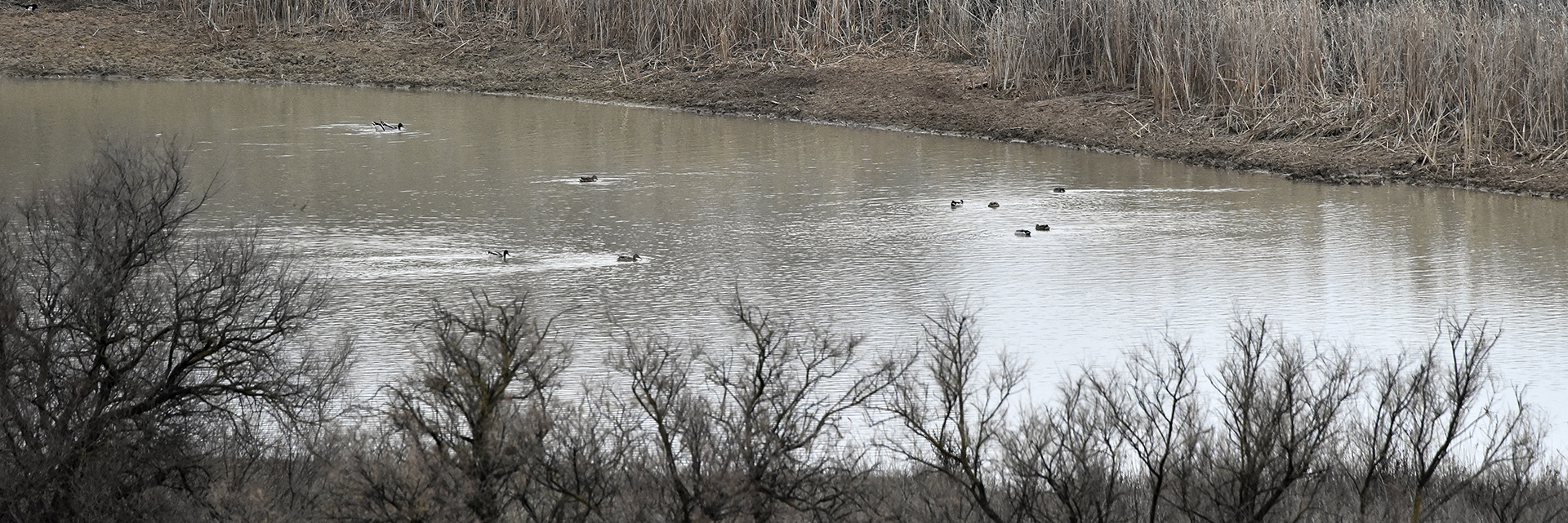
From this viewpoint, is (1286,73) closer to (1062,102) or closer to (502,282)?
(1062,102)

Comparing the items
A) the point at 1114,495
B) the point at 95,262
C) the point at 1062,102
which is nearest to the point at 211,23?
the point at 1062,102

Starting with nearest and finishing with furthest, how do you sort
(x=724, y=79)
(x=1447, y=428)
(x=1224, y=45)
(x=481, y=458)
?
(x=481, y=458)
(x=1447, y=428)
(x=1224, y=45)
(x=724, y=79)

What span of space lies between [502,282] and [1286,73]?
388 inches

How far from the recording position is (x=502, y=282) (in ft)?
33.0

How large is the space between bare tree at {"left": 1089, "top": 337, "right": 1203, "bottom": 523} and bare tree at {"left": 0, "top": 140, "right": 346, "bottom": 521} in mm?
3162

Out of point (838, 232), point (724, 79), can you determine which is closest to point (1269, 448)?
point (838, 232)

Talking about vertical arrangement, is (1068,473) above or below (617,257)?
below

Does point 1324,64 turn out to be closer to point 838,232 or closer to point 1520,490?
point 838,232

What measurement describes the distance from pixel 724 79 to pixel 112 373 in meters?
14.5

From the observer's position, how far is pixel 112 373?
235 inches

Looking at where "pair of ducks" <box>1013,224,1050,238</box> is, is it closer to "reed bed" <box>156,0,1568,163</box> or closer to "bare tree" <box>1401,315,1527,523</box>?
"bare tree" <box>1401,315,1527,523</box>

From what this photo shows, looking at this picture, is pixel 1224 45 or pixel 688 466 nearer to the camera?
pixel 688 466

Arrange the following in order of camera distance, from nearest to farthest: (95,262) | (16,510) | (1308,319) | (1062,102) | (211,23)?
1. (16,510)
2. (95,262)
3. (1308,319)
4. (1062,102)
5. (211,23)

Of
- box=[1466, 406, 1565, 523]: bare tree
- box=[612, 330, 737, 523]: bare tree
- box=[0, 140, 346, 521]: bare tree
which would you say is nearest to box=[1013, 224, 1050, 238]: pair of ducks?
box=[1466, 406, 1565, 523]: bare tree
